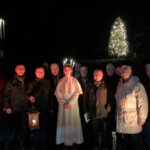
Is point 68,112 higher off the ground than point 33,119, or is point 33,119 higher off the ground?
point 68,112

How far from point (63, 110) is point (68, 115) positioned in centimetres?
17

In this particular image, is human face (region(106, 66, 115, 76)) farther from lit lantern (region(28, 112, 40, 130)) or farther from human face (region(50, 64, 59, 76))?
lit lantern (region(28, 112, 40, 130))

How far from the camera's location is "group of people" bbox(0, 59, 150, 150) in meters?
10.0

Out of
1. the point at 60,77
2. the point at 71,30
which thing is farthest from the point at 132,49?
the point at 60,77

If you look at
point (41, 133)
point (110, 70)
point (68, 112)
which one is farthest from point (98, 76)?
point (41, 133)

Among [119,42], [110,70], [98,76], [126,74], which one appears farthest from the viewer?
[119,42]

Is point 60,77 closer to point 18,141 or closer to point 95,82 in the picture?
point 95,82

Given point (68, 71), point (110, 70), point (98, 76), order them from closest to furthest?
1. point (98, 76)
2. point (68, 71)
3. point (110, 70)

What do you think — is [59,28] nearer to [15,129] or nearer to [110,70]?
[110,70]

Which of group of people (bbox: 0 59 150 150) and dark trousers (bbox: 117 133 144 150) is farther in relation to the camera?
group of people (bbox: 0 59 150 150)

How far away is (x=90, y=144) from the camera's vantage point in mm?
10883

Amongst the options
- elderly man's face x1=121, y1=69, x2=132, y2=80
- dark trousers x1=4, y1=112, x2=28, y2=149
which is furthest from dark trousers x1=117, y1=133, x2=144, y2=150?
dark trousers x1=4, y1=112, x2=28, y2=149

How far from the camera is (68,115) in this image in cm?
1038

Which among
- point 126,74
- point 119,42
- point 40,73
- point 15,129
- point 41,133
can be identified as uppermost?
point 119,42
